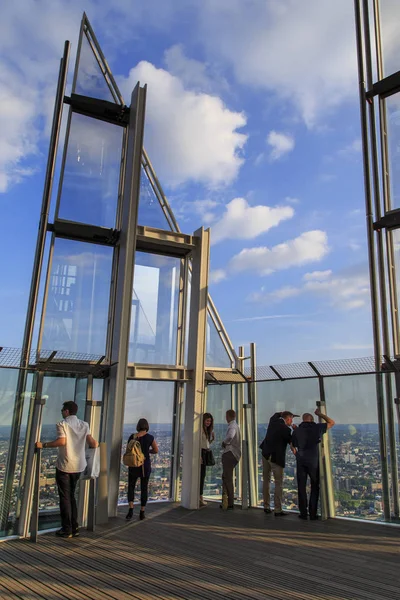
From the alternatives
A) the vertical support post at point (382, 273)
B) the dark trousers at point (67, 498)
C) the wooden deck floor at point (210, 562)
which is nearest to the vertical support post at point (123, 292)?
the wooden deck floor at point (210, 562)

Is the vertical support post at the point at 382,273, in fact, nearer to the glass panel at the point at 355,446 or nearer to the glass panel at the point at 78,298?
the glass panel at the point at 355,446

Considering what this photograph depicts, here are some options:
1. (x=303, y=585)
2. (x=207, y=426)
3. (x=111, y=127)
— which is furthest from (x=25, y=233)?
(x=303, y=585)

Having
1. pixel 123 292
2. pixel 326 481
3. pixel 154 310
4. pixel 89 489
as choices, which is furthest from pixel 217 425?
pixel 89 489

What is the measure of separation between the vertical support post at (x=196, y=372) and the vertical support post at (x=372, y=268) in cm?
326

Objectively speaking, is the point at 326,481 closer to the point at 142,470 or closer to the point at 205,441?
the point at 205,441

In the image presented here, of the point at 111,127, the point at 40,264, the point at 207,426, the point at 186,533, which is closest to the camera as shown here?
the point at 186,533

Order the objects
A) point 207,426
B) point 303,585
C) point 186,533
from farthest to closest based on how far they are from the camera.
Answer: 1. point 207,426
2. point 186,533
3. point 303,585

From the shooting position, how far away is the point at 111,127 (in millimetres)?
10375

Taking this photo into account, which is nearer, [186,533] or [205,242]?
[186,533]

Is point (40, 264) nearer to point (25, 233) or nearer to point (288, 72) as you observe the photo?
point (25, 233)

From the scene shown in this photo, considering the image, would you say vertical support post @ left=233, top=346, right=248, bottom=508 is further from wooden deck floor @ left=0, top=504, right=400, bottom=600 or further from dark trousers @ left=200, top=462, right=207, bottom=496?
wooden deck floor @ left=0, top=504, right=400, bottom=600

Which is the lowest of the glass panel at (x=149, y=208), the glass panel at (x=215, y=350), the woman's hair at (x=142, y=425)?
the woman's hair at (x=142, y=425)

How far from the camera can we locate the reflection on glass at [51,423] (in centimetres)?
702

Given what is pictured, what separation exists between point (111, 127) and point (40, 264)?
353 cm
